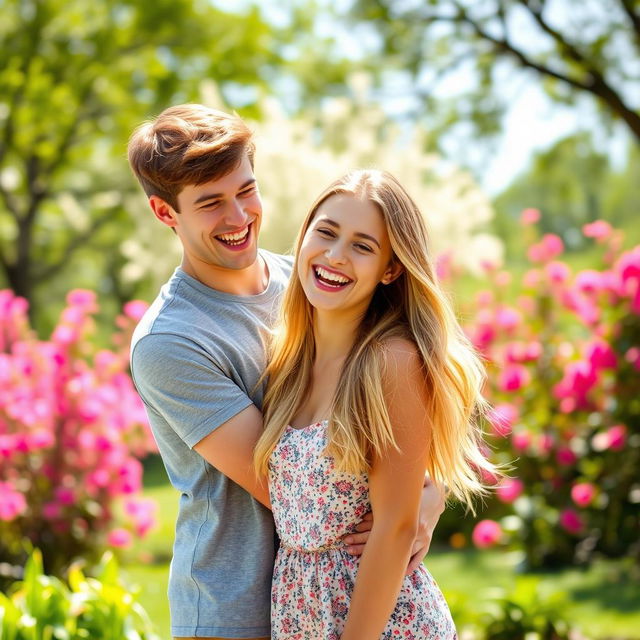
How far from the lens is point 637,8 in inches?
398

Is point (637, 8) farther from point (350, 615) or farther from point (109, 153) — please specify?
point (109, 153)

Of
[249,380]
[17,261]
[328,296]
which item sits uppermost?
[328,296]

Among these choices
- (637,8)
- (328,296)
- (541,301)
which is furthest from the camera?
(637,8)

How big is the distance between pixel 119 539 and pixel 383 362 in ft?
14.6

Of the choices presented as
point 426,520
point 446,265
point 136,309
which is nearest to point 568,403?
point 446,265

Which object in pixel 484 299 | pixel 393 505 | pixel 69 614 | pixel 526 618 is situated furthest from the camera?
pixel 484 299

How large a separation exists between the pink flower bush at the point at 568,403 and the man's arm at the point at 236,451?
3.56m

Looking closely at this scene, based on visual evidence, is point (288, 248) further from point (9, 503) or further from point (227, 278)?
point (227, 278)

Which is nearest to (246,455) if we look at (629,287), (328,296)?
(328,296)

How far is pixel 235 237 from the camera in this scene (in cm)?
273

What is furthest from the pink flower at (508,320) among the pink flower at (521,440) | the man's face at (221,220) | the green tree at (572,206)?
the green tree at (572,206)

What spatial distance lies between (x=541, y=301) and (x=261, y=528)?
4868mm

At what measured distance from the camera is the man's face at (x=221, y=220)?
2678 millimetres

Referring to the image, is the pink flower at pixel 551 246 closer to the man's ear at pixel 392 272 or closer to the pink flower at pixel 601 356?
the pink flower at pixel 601 356
